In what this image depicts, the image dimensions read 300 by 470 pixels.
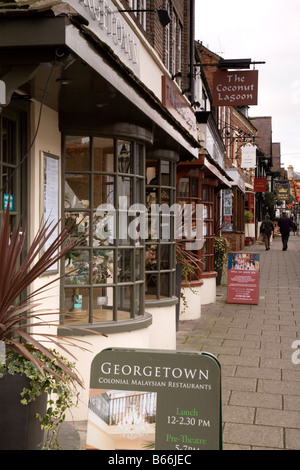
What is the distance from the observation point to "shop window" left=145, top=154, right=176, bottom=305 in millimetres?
7938

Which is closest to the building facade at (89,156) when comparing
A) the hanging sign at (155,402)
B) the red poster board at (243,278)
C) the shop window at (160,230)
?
the shop window at (160,230)

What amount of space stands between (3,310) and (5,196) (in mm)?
1336

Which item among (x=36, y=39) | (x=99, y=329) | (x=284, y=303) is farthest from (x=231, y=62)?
(x=36, y=39)

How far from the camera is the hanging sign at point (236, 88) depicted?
41.1 ft

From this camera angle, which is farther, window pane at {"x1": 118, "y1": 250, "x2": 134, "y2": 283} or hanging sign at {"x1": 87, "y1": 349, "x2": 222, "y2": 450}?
window pane at {"x1": 118, "y1": 250, "x2": 134, "y2": 283}

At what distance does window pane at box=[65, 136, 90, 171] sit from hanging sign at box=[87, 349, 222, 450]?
115 inches

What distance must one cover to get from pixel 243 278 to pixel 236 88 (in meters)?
4.21

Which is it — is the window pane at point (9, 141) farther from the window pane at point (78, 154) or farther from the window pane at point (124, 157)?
the window pane at point (124, 157)

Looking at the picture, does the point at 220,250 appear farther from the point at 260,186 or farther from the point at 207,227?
the point at 260,186

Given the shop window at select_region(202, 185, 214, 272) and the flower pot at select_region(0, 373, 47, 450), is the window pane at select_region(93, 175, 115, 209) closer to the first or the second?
the flower pot at select_region(0, 373, 47, 450)

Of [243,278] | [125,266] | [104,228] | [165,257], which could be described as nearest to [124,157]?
[104,228]

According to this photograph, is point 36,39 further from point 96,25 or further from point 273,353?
point 273,353

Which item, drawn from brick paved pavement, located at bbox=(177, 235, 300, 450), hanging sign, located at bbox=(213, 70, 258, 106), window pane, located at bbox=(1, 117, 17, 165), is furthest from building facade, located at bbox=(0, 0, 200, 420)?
hanging sign, located at bbox=(213, 70, 258, 106)

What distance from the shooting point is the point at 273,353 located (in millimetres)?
7883
